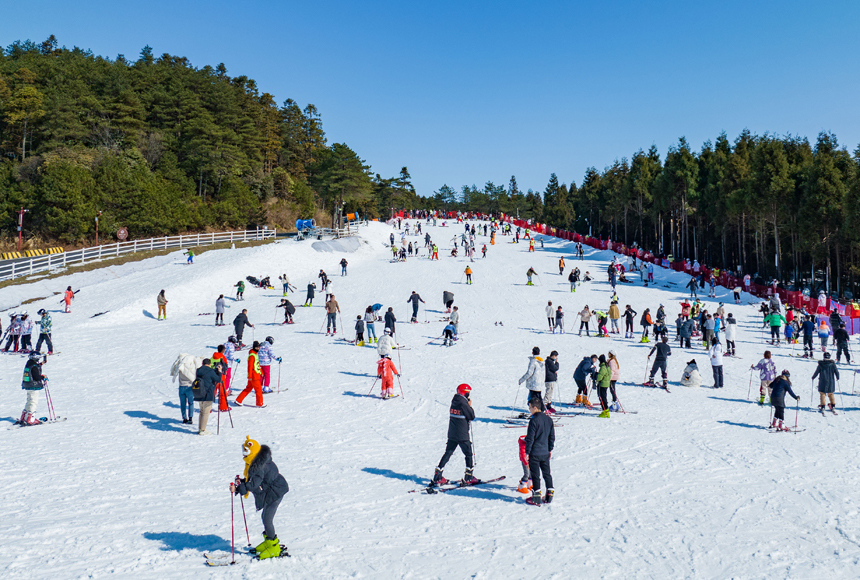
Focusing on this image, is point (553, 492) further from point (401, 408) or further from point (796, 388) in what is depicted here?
point (796, 388)

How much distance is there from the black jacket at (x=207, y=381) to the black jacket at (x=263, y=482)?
501 centimetres

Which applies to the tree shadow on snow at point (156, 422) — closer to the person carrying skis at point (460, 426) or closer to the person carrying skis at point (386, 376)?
the person carrying skis at point (386, 376)

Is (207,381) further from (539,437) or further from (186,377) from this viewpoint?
(539,437)

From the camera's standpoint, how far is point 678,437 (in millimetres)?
11852

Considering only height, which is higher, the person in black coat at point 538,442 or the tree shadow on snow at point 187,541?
the person in black coat at point 538,442

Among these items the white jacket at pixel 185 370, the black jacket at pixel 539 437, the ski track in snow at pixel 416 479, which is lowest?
the ski track in snow at pixel 416 479

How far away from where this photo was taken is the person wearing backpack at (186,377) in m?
12.1

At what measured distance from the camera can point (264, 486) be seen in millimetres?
6727

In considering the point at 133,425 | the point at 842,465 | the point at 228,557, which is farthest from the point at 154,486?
the point at 842,465

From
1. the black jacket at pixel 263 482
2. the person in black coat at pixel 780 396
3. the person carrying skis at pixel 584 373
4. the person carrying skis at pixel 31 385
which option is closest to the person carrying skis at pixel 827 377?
the person in black coat at pixel 780 396

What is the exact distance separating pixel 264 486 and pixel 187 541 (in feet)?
4.76

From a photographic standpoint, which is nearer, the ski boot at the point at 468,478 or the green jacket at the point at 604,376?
the ski boot at the point at 468,478

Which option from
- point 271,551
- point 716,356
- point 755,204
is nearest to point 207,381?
point 271,551

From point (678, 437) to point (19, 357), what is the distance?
65.8 ft
